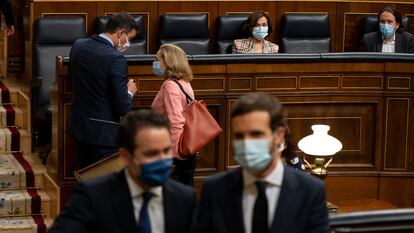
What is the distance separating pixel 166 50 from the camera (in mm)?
5531

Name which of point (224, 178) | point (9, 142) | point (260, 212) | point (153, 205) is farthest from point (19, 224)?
point (260, 212)

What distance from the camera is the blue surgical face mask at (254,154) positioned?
2.78 meters

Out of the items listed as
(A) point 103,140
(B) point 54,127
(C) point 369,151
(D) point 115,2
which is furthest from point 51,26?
(C) point 369,151

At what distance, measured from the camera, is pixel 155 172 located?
2.86 m

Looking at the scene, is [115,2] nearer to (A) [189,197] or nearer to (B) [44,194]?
(B) [44,194]

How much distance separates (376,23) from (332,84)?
5.99 ft

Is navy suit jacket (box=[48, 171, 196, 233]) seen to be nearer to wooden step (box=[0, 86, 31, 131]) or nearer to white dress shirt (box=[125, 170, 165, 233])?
white dress shirt (box=[125, 170, 165, 233])

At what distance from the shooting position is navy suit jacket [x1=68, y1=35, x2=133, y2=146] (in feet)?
18.4

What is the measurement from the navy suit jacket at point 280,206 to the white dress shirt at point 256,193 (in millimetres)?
13

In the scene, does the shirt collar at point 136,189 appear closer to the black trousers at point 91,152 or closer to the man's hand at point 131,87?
the black trousers at point 91,152

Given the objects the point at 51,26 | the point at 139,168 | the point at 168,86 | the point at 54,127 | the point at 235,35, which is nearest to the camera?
the point at 139,168

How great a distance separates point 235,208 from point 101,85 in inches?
113

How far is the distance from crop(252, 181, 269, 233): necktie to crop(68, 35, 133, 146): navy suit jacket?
2.82 metres

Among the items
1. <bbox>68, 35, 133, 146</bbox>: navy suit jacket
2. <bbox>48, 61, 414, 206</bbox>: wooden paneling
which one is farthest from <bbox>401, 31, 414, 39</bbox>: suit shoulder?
<bbox>68, 35, 133, 146</bbox>: navy suit jacket
